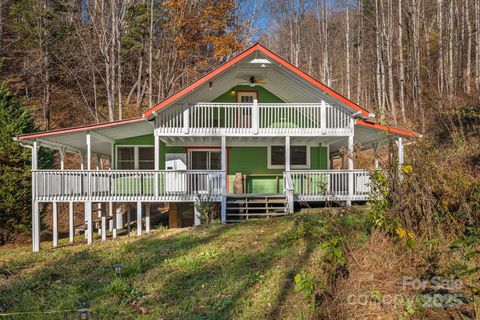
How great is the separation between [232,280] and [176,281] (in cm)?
98

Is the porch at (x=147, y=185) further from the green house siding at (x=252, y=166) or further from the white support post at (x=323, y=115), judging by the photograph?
the green house siding at (x=252, y=166)

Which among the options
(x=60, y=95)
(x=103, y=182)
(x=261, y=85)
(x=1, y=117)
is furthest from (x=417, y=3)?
(x=60, y=95)

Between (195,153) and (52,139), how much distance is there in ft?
19.0

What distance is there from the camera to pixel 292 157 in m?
16.6

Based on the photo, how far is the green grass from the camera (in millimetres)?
5047

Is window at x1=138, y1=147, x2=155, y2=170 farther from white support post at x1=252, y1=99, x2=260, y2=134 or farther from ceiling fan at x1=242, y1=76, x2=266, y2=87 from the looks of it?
white support post at x1=252, y1=99, x2=260, y2=134

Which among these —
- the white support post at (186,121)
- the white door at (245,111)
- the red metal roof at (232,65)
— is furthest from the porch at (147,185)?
the white door at (245,111)

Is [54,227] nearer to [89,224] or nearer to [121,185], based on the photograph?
[89,224]

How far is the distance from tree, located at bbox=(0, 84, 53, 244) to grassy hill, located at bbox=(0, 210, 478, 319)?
6.11 meters

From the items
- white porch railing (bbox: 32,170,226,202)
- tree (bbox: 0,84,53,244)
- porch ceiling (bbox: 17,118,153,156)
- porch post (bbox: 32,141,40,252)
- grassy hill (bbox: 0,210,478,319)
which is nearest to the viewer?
grassy hill (bbox: 0,210,478,319)

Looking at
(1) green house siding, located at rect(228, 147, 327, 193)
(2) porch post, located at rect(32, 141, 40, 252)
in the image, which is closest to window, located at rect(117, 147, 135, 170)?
(2) porch post, located at rect(32, 141, 40, 252)

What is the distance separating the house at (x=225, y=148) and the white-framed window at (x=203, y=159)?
0.05 meters

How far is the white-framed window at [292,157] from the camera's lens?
16469 millimetres

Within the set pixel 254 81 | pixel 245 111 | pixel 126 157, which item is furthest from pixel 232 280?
pixel 126 157
